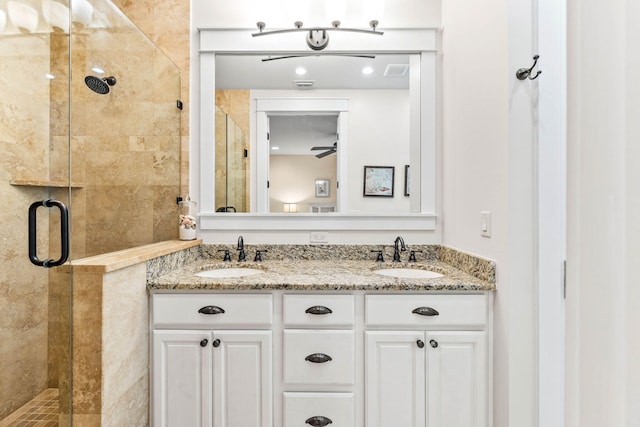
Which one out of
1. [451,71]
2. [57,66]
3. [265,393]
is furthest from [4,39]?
[451,71]

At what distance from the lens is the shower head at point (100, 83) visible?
187cm

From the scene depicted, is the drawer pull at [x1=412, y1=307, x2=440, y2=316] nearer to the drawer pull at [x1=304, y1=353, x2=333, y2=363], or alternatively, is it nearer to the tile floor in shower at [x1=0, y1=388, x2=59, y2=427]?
the drawer pull at [x1=304, y1=353, x2=333, y2=363]

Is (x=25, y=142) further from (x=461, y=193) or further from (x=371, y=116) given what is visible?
(x=461, y=193)

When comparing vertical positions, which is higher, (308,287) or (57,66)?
(57,66)

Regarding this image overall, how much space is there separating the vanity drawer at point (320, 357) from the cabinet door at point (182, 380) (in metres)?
0.38

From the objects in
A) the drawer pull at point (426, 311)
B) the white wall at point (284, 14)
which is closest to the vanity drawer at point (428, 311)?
the drawer pull at point (426, 311)

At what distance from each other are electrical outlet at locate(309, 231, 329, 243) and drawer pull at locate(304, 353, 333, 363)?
806 mm

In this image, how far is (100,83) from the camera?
1921 millimetres

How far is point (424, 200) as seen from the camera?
7.33 ft

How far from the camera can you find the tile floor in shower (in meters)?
1.48

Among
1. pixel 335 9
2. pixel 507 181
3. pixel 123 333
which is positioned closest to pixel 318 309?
pixel 123 333

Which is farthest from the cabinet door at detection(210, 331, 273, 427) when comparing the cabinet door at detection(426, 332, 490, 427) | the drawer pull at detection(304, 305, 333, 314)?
the cabinet door at detection(426, 332, 490, 427)

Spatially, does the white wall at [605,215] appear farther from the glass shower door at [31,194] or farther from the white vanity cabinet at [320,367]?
the glass shower door at [31,194]

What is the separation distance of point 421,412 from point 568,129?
5.17 feet
